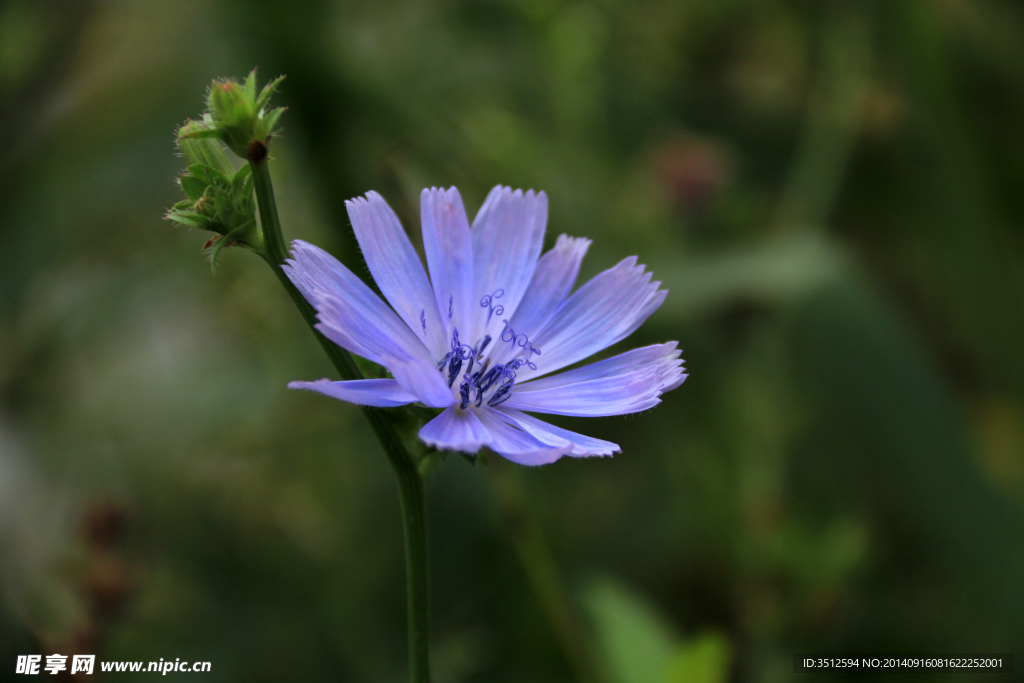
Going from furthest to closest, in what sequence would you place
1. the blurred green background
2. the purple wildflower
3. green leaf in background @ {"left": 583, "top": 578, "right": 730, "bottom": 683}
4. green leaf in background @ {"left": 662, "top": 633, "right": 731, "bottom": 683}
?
1. the blurred green background
2. green leaf in background @ {"left": 583, "top": 578, "right": 730, "bottom": 683}
3. green leaf in background @ {"left": 662, "top": 633, "right": 731, "bottom": 683}
4. the purple wildflower

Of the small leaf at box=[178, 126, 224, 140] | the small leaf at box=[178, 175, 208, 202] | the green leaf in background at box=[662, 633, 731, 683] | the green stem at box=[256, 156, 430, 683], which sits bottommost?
the green leaf in background at box=[662, 633, 731, 683]

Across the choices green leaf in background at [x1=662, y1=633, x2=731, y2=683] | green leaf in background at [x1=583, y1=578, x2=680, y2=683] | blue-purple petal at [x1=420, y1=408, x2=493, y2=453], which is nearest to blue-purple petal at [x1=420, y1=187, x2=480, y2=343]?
blue-purple petal at [x1=420, y1=408, x2=493, y2=453]

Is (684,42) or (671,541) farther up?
(684,42)

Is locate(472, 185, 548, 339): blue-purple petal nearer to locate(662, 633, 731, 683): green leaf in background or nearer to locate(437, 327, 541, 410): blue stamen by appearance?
locate(437, 327, 541, 410): blue stamen

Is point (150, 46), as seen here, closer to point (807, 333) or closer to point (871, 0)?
point (807, 333)

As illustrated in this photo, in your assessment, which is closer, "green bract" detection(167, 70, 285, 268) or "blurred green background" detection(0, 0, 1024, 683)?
"green bract" detection(167, 70, 285, 268)

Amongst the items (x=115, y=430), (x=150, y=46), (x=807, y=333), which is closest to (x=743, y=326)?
(x=807, y=333)

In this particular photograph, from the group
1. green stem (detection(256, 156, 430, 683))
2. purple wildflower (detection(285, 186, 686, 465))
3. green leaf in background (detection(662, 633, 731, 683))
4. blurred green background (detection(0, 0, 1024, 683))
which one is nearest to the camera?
green stem (detection(256, 156, 430, 683))
